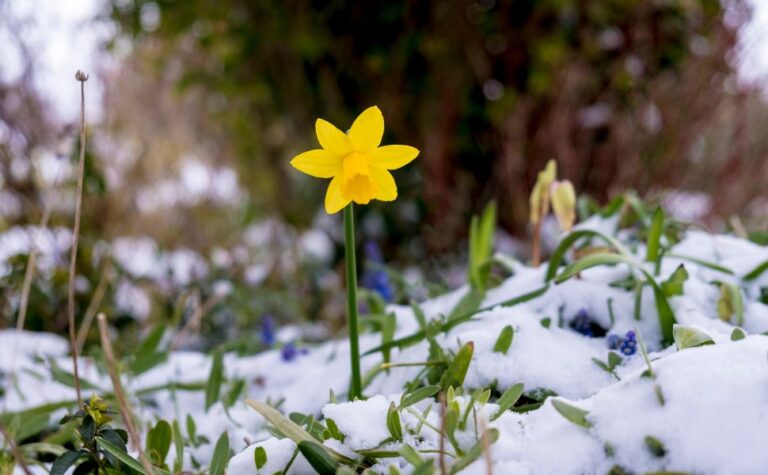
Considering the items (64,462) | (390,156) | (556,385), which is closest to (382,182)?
(390,156)

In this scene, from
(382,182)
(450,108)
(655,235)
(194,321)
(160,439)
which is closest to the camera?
(382,182)

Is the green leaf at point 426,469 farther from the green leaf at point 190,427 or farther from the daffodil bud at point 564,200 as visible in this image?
the daffodil bud at point 564,200

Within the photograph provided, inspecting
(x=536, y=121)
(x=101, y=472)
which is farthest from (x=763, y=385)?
(x=536, y=121)

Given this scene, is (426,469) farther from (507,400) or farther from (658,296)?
(658,296)

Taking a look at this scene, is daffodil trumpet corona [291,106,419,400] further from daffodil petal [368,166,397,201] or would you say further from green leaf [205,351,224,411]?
green leaf [205,351,224,411]

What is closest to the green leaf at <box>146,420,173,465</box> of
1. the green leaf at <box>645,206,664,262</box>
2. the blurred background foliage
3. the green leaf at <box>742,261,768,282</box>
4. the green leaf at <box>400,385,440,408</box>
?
the green leaf at <box>400,385,440,408</box>

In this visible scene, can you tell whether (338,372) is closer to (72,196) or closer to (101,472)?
(101,472)
